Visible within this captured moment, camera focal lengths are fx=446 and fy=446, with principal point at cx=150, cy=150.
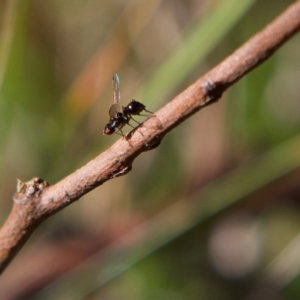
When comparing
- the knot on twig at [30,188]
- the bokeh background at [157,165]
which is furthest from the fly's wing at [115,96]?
the knot on twig at [30,188]

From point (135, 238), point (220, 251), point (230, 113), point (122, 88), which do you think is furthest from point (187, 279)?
point (122, 88)

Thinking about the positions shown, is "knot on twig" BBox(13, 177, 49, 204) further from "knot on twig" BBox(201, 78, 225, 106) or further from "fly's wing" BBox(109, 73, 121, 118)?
"fly's wing" BBox(109, 73, 121, 118)

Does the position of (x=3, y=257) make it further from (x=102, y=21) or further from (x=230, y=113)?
(x=102, y=21)

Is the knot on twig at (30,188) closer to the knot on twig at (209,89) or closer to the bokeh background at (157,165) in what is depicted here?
the knot on twig at (209,89)

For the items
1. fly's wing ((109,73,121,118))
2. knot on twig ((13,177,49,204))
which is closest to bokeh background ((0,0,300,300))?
fly's wing ((109,73,121,118))

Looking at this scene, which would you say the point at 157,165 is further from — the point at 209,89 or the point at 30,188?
the point at 209,89

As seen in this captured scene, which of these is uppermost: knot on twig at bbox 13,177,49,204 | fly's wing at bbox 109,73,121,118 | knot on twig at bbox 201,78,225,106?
fly's wing at bbox 109,73,121,118

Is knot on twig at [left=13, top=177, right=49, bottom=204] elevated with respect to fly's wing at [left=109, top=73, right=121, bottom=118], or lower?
lower

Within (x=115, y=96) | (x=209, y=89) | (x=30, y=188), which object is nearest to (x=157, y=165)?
(x=115, y=96)

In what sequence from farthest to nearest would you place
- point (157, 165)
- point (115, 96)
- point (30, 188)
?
point (157, 165)
point (115, 96)
point (30, 188)
